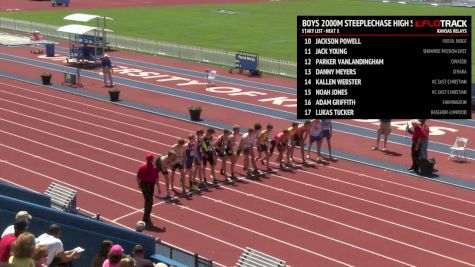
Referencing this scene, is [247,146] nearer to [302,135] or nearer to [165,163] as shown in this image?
[302,135]

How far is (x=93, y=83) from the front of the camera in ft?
120

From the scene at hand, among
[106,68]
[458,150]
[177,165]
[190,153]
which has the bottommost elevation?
[458,150]

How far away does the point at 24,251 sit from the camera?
30.7 ft

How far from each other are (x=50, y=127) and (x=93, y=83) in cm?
883

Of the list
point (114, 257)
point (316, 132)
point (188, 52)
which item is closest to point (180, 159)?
point (316, 132)

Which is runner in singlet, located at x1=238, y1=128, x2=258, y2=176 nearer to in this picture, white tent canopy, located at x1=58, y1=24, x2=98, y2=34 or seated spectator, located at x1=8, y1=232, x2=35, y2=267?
seated spectator, located at x1=8, y1=232, x2=35, y2=267

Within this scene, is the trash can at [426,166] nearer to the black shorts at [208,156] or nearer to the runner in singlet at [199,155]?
the black shorts at [208,156]

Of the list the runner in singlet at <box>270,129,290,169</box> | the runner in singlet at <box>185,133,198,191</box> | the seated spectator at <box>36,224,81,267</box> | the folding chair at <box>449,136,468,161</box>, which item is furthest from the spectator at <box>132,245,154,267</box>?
the folding chair at <box>449,136,468,161</box>

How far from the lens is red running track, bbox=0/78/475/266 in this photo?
57.0 feet
